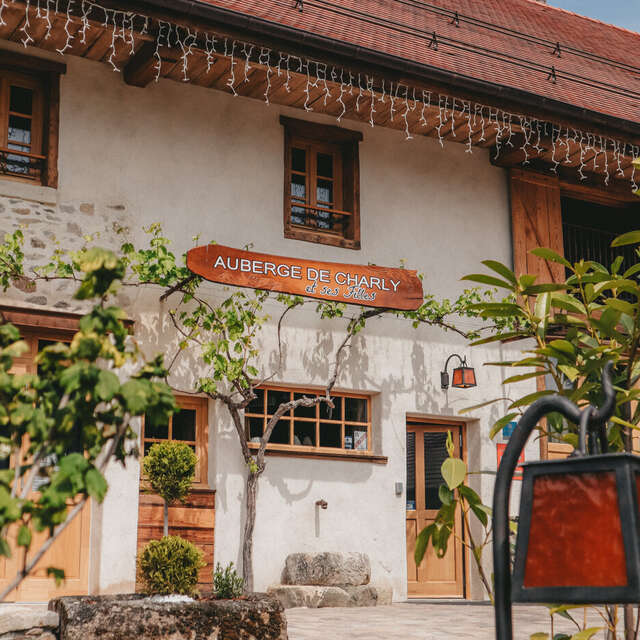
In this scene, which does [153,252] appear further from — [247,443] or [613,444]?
[613,444]

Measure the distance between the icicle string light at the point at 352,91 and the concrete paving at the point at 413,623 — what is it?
416cm

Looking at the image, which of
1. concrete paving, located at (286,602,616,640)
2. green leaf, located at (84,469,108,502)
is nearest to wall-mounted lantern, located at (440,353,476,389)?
concrete paving, located at (286,602,616,640)

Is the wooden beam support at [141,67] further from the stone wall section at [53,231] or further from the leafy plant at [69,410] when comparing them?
the leafy plant at [69,410]

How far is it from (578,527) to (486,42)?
11.1 meters

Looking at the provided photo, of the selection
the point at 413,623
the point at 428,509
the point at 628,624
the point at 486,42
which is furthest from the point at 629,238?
the point at 486,42

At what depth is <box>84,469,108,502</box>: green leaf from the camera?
68.1 inches

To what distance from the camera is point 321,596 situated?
888 cm

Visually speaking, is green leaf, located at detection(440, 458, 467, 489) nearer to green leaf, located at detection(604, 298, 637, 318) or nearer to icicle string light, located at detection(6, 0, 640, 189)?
green leaf, located at detection(604, 298, 637, 318)

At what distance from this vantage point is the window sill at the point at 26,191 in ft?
27.9

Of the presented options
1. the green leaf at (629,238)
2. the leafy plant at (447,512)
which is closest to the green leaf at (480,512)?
the leafy plant at (447,512)

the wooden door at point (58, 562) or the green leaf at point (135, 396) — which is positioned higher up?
the green leaf at point (135, 396)

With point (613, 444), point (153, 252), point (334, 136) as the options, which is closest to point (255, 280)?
point (153, 252)

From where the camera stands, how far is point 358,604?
9.09 metres

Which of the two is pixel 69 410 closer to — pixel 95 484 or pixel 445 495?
pixel 95 484
